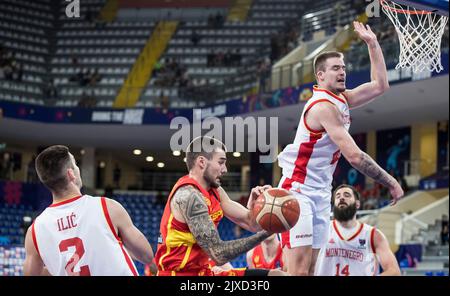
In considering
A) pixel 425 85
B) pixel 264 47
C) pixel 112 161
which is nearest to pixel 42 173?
pixel 425 85

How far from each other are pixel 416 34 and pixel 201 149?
340 centimetres

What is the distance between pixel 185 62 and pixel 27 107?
6020 mm

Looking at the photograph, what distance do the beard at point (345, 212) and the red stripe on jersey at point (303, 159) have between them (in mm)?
1912

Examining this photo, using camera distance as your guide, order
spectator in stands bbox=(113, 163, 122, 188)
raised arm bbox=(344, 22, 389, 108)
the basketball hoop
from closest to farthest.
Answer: raised arm bbox=(344, 22, 389, 108)
the basketball hoop
spectator in stands bbox=(113, 163, 122, 188)

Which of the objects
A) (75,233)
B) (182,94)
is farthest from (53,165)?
(182,94)

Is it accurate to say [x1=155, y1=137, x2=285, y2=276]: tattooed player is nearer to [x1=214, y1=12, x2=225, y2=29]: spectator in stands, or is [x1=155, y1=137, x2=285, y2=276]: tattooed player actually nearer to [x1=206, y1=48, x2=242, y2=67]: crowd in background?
[x1=206, y1=48, x2=242, y2=67]: crowd in background

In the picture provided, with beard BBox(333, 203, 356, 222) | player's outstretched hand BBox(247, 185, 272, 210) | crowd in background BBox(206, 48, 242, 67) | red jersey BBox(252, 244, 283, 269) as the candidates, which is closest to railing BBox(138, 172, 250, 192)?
crowd in background BBox(206, 48, 242, 67)

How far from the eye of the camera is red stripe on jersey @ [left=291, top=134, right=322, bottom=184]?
289 inches

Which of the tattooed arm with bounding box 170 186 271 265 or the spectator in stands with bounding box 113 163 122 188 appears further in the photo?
the spectator in stands with bounding box 113 163 122 188

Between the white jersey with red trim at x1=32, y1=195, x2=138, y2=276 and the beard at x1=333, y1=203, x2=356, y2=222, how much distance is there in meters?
3.92

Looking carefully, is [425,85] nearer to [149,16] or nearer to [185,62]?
[185,62]

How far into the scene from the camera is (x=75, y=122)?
3091 cm

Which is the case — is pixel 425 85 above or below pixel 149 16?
below

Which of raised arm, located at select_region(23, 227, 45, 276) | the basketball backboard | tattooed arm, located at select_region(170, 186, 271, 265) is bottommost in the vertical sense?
raised arm, located at select_region(23, 227, 45, 276)
